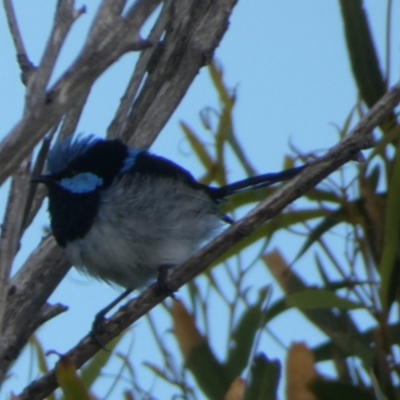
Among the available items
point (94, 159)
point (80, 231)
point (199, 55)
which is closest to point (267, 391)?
point (199, 55)

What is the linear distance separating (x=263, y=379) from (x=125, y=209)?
106 centimetres

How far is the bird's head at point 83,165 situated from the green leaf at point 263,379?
3.61ft

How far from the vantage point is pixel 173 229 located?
2.39 metres

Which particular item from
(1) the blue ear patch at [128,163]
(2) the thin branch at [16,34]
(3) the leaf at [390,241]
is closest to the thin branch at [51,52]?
(2) the thin branch at [16,34]

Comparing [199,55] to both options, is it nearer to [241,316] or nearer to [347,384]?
[241,316]

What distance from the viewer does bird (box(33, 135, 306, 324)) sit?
7.57ft

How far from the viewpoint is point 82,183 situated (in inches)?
98.0

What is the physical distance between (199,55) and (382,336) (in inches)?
32.2

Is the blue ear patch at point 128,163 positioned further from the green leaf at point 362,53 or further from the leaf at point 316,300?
the leaf at point 316,300

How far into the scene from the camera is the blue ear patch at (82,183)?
8.07 ft

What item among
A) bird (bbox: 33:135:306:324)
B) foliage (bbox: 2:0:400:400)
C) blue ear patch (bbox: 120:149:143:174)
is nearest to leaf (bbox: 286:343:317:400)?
foliage (bbox: 2:0:400:400)

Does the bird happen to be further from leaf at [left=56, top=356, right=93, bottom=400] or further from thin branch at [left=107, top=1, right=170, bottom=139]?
leaf at [left=56, top=356, right=93, bottom=400]

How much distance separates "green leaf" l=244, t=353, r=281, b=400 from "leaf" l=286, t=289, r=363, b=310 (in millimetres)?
110

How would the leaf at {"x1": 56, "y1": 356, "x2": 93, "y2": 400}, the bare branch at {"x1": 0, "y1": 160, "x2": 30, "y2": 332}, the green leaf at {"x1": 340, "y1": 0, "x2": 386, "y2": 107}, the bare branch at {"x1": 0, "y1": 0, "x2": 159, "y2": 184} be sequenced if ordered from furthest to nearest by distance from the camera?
1. the green leaf at {"x1": 340, "y1": 0, "x2": 386, "y2": 107}
2. the leaf at {"x1": 56, "y1": 356, "x2": 93, "y2": 400}
3. the bare branch at {"x1": 0, "y1": 160, "x2": 30, "y2": 332}
4. the bare branch at {"x1": 0, "y1": 0, "x2": 159, "y2": 184}
